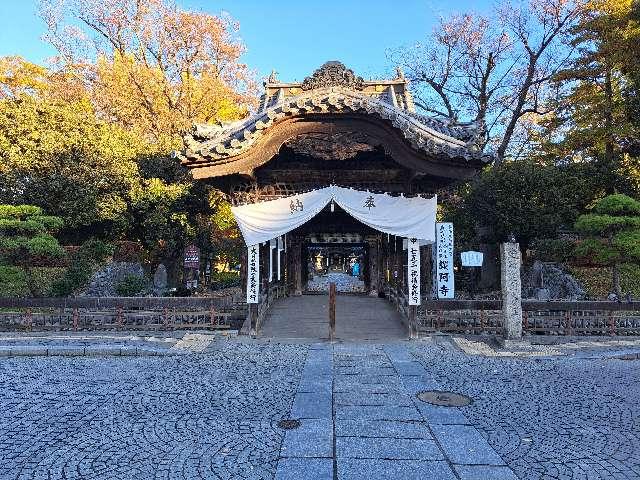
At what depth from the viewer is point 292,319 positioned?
12.5 m

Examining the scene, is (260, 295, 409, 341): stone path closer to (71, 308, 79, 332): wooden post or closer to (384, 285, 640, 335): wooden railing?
(384, 285, 640, 335): wooden railing

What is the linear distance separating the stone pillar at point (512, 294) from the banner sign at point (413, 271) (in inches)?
78.8

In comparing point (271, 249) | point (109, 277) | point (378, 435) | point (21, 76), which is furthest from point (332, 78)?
point (21, 76)

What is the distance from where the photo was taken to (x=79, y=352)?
9.11 m

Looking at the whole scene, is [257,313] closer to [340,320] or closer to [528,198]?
[340,320]

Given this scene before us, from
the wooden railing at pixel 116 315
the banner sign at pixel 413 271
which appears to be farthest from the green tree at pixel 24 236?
the banner sign at pixel 413 271

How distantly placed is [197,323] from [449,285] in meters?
8.20

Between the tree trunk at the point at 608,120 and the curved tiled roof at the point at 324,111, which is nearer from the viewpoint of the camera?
the curved tiled roof at the point at 324,111

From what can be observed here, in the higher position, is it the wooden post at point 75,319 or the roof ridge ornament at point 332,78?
the roof ridge ornament at point 332,78

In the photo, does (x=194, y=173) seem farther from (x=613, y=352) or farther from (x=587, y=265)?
(x=587, y=265)

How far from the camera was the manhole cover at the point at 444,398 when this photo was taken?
6101 millimetres

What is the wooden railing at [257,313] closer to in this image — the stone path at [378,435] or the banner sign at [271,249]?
the banner sign at [271,249]

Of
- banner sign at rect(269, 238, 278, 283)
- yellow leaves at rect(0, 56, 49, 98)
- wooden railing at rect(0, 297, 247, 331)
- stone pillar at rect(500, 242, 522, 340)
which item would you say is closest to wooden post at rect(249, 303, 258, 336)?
wooden railing at rect(0, 297, 247, 331)

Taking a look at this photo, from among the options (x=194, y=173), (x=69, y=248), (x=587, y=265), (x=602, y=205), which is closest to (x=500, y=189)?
(x=587, y=265)
